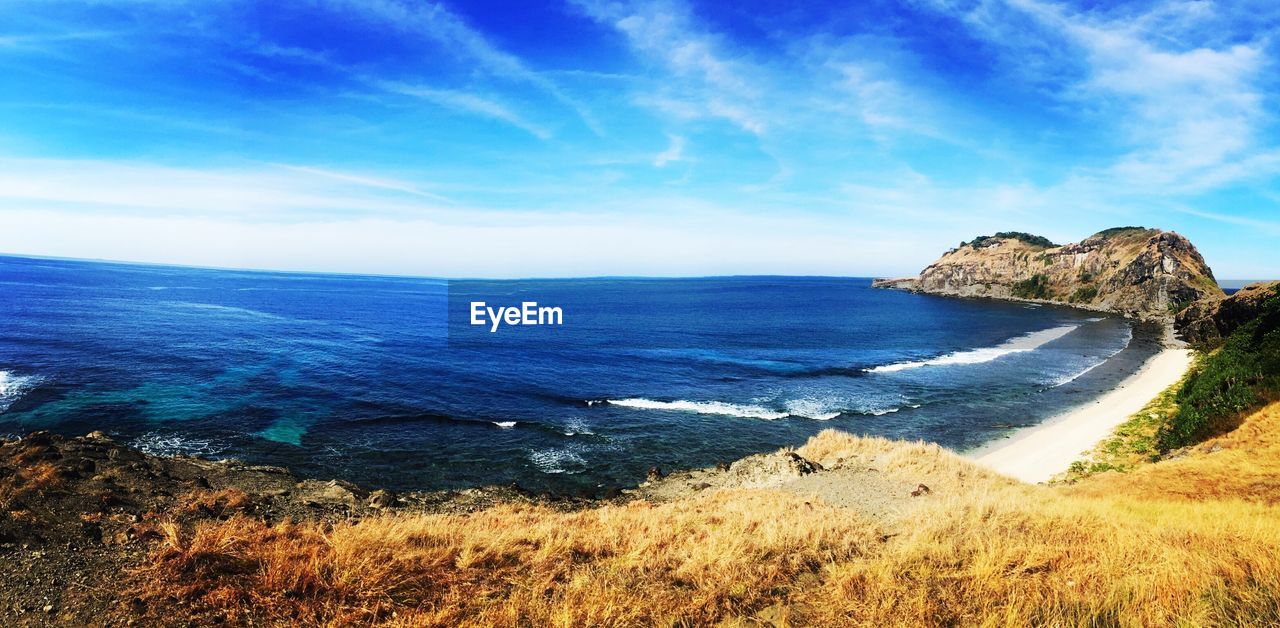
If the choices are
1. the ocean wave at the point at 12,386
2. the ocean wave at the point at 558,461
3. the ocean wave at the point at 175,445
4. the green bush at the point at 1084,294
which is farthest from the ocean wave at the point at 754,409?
the green bush at the point at 1084,294

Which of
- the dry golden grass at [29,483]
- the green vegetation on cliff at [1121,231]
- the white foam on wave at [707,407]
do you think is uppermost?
the green vegetation on cliff at [1121,231]

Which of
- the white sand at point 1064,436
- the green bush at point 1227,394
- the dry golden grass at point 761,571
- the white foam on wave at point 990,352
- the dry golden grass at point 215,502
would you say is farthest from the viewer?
the white foam on wave at point 990,352

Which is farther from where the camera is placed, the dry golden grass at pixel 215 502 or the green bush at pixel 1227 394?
the green bush at pixel 1227 394

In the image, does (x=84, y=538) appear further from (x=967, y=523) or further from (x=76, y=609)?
(x=967, y=523)

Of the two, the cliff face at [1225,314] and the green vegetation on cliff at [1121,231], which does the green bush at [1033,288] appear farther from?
the cliff face at [1225,314]

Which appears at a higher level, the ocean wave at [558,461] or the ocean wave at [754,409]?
the ocean wave at [754,409]

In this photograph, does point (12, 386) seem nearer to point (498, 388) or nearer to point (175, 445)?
point (175, 445)

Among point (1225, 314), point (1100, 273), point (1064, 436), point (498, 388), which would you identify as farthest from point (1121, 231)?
point (498, 388)
